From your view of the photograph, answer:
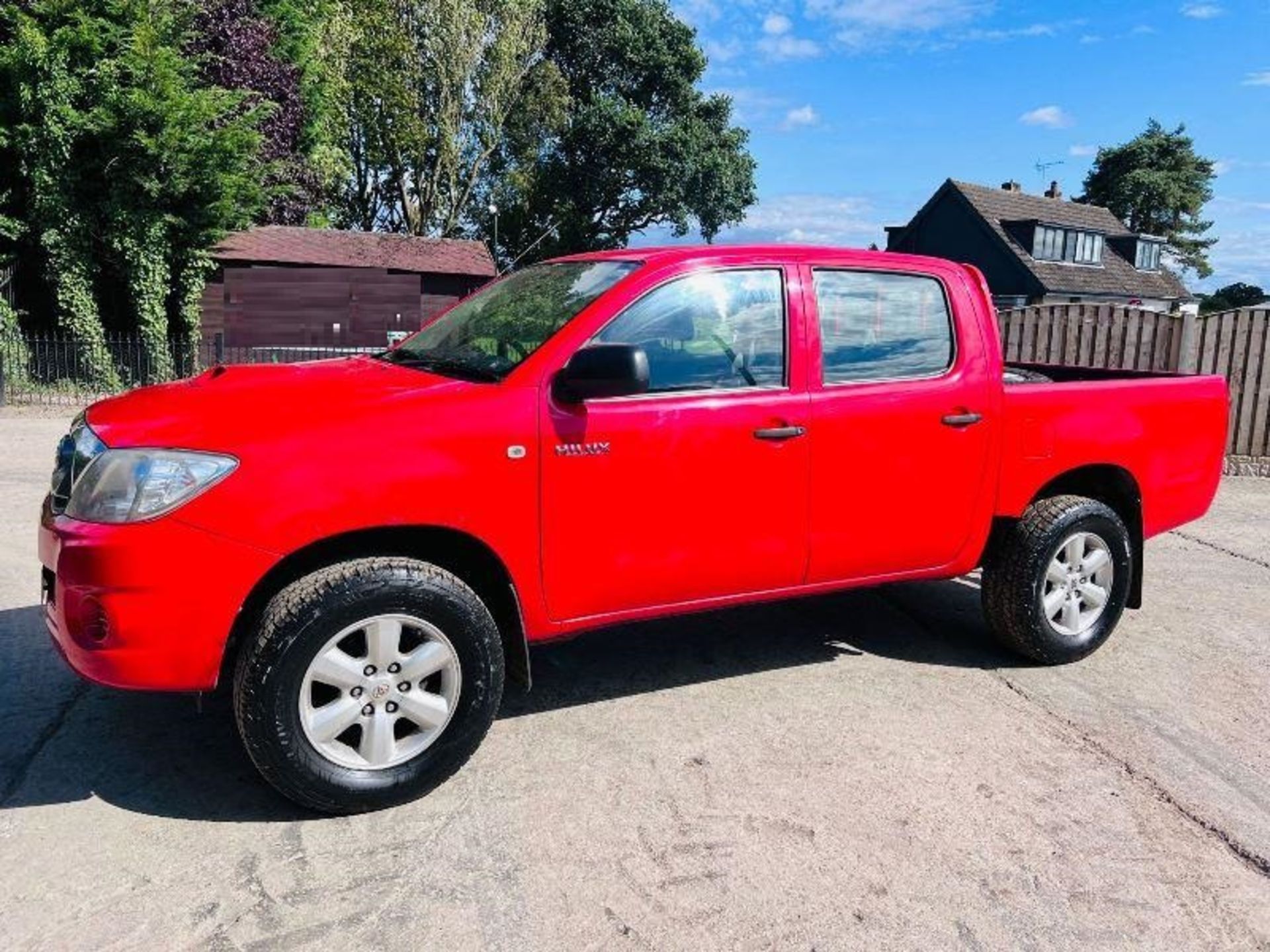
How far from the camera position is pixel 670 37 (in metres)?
44.9

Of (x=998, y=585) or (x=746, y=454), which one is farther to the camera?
(x=998, y=585)

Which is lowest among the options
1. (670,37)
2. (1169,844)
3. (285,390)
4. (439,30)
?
(1169,844)

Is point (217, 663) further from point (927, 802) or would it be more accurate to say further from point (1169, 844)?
point (1169, 844)

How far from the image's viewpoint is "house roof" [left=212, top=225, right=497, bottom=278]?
80.6 ft

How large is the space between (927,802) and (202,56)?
21018 millimetres

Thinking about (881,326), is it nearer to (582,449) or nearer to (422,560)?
(582,449)

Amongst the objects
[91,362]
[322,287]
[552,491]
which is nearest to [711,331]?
[552,491]


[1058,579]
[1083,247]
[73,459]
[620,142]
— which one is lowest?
[1058,579]

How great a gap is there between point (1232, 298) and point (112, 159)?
2679 inches

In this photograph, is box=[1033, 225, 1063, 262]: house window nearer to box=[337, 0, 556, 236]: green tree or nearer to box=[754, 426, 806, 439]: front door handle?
box=[337, 0, 556, 236]: green tree

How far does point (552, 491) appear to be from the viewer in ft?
11.2

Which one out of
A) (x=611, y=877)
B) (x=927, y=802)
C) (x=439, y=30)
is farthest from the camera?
(x=439, y=30)

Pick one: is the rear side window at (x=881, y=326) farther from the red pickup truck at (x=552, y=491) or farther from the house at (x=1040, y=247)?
the house at (x=1040, y=247)

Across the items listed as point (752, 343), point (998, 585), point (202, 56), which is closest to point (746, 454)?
point (752, 343)
